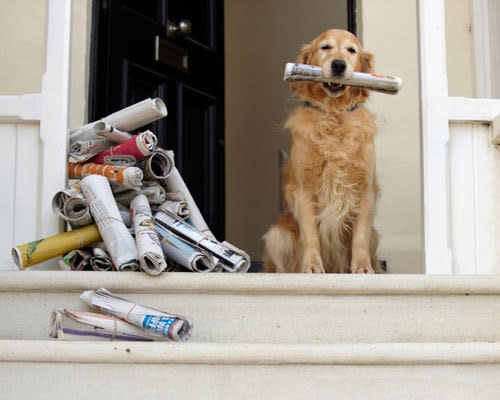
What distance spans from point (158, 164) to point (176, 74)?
3.85 feet

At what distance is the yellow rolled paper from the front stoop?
16cm

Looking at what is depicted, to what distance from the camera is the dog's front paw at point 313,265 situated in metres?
1.83

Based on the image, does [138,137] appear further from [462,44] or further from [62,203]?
[462,44]

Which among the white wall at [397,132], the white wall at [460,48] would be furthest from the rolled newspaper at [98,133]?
the white wall at [460,48]

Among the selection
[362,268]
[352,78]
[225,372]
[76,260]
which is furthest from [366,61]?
[225,372]

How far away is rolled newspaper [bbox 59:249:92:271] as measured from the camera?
5.01 feet

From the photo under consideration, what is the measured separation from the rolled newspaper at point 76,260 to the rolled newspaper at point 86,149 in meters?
0.37

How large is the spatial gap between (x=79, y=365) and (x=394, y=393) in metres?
0.63

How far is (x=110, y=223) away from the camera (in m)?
1.52

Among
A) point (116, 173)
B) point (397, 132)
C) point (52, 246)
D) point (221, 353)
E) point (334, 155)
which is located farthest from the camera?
point (397, 132)

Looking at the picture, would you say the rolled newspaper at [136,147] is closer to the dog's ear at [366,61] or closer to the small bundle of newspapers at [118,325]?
the small bundle of newspapers at [118,325]

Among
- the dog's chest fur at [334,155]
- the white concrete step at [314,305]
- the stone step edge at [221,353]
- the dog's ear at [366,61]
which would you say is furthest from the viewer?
the dog's ear at [366,61]

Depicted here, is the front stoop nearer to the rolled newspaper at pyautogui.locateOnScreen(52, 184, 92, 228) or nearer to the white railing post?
the rolled newspaper at pyautogui.locateOnScreen(52, 184, 92, 228)

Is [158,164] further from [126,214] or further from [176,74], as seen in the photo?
[176,74]
